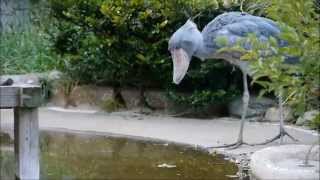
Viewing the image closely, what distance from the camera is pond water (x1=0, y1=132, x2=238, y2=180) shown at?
17.7ft

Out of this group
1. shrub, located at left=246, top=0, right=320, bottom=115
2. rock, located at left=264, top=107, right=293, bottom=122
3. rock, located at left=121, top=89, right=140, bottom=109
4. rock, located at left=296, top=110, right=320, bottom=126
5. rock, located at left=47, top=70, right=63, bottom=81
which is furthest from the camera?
rock, located at left=47, top=70, right=63, bottom=81

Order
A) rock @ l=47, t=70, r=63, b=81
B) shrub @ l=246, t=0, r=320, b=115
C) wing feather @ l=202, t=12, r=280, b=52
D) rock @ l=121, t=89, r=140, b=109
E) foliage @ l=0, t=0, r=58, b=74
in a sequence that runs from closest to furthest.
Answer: shrub @ l=246, t=0, r=320, b=115
wing feather @ l=202, t=12, r=280, b=52
rock @ l=121, t=89, r=140, b=109
rock @ l=47, t=70, r=63, b=81
foliage @ l=0, t=0, r=58, b=74

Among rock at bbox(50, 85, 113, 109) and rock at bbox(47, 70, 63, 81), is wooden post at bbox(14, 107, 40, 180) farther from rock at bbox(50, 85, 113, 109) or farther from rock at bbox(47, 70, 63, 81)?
rock at bbox(47, 70, 63, 81)

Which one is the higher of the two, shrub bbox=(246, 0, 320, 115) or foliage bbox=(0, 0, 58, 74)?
shrub bbox=(246, 0, 320, 115)

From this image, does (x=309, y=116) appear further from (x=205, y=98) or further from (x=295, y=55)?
(x=205, y=98)

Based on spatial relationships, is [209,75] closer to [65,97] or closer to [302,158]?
[65,97]

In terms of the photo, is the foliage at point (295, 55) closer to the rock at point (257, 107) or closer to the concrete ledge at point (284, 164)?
the concrete ledge at point (284, 164)

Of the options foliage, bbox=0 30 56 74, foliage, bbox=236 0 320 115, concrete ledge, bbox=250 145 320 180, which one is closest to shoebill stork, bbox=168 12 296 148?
concrete ledge, bbox=250 145 320 180

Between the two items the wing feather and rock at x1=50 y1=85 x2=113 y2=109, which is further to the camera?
rock at x1=50 y1=85 x2=113 y2=109

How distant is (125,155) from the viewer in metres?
6.19

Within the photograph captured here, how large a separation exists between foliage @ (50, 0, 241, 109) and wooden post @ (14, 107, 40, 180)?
4039 millimetres

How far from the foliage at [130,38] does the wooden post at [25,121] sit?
159 inches

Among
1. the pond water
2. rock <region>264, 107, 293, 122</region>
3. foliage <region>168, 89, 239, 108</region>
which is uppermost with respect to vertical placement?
foliage <region>168, 89, 239, 108</region>

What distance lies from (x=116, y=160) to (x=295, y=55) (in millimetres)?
2836
